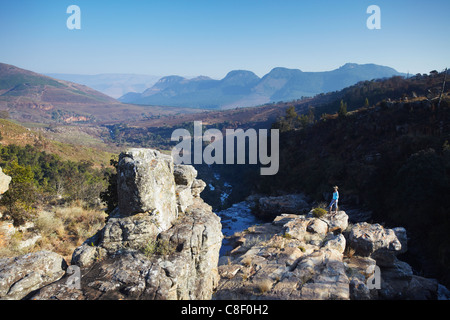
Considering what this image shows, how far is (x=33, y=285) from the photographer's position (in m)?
5.66

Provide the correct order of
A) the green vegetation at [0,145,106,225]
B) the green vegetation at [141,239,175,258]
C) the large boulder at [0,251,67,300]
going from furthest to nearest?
the green vegetation at [0,145,106,225], the green vegetation at [141,239,175,258], the large boulder at [0,251,67,300]

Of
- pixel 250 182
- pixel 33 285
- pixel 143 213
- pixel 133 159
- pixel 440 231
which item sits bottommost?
pixel 250 182

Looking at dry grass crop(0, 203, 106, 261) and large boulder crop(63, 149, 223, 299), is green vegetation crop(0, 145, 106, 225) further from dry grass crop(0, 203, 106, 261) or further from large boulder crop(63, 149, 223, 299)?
large boulder crop(63, 149, 223, 299)

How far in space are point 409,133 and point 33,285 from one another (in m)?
33.9

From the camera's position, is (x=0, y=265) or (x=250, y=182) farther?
(x=250, y=182)

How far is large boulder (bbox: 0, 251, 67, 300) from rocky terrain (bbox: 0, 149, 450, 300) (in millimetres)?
20

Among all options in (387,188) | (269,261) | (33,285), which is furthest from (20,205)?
(387,188)

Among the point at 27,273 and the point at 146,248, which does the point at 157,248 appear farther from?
the point at 27,273

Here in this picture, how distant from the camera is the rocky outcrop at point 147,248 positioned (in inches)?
230

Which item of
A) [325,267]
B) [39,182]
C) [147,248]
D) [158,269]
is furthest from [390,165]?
[39,182]

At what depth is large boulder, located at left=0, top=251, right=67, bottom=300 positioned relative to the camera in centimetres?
543

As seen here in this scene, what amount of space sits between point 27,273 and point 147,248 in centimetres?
280

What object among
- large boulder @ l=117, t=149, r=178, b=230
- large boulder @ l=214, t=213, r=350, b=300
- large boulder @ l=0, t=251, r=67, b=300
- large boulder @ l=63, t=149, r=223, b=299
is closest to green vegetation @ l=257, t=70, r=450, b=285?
large boulder @ l=214, t=213, r=350, b=300

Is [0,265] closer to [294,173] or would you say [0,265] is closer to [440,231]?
[440,231]
